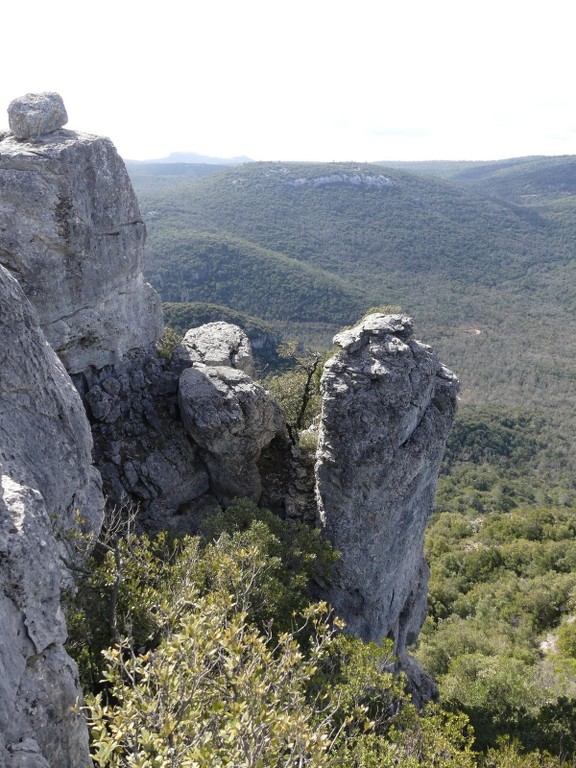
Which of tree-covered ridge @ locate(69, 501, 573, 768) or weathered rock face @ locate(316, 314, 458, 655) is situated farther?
weathered rock face @ locate(316, 314, 458, 655)

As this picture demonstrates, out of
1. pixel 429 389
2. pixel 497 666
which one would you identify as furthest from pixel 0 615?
pixel 497 666

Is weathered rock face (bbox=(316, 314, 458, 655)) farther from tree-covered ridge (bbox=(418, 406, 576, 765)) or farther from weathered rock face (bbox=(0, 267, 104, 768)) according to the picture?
weathered rock face (bbox=(0, 267, 104, 768))

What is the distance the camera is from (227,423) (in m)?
19.5

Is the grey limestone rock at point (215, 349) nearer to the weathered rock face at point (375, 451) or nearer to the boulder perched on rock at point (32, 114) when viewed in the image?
the weathered rock face at point (375, 451)

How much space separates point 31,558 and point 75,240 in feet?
45.2

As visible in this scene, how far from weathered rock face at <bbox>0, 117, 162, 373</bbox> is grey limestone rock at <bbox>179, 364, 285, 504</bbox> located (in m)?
3.74

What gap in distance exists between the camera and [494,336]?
148250 mm

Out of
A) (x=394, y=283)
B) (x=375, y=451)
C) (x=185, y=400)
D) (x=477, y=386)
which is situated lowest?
(x=477, y=386)

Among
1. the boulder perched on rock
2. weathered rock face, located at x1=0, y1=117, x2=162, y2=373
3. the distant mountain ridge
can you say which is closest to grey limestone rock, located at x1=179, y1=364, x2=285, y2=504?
weathered rock face, located at x1=0, y1=117, x2=162, y2=373

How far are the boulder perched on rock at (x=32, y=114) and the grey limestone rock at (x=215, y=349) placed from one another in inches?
391

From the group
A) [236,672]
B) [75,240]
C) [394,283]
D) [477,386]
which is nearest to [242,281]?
[394,283]

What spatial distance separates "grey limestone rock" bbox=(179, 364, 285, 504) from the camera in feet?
64.1

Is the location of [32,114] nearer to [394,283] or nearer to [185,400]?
[185,400]

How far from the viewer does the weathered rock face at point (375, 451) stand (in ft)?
60.2
